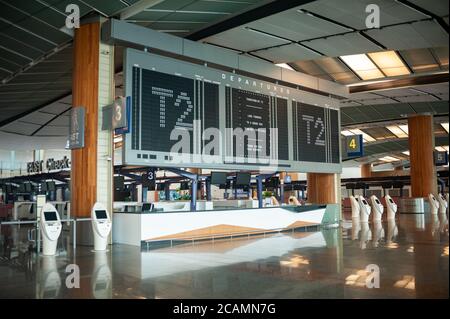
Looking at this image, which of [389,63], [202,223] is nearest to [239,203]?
[202,223]

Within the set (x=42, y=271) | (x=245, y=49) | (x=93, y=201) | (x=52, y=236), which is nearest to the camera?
(x=42, y=271)

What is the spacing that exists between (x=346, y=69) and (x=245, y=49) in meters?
4.65

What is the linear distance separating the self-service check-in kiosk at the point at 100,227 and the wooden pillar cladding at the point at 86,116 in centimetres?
56

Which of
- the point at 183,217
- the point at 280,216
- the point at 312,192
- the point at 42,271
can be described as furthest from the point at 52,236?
the point at 312,192

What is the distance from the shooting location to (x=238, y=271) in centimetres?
601

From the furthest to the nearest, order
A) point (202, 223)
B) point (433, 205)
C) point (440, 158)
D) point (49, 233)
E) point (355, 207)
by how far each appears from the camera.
→ 1. point (440, 158)
2. point (433, 205)
3. point (355, 207)
4. point (202, 223)
5. point (49, 233)

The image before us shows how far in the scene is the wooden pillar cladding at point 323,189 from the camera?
1530 cm

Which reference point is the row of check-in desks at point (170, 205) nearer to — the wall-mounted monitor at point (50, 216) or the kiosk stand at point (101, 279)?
the wall-mounted monitor at point (50, 216)

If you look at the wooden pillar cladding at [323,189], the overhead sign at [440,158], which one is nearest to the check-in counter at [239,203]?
the wooden pillar cladding at [323,189]

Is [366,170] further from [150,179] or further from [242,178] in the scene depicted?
[150,179]

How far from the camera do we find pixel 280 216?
12.7 m

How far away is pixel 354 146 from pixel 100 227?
11.8 metres
